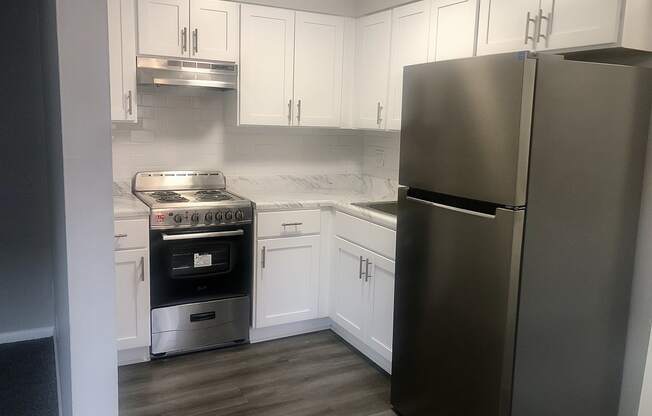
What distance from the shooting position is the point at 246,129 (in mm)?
3846

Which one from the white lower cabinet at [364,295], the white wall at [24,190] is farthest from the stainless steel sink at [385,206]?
the white wall at [24,190]

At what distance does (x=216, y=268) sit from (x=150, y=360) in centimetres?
66

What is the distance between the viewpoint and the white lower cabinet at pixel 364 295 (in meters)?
2.99

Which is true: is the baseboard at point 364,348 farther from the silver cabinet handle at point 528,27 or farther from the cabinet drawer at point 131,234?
the silver cabinet handle at point 528,27

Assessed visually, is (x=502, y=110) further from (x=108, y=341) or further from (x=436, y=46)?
(x=108, y=341)

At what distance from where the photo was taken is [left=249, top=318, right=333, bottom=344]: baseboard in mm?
3526

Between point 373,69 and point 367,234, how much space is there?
3.83ft

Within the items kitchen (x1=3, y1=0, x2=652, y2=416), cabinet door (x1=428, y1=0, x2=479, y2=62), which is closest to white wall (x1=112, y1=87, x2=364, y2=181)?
kitchen (x1=3, y1=0, x2=652, y2=416)

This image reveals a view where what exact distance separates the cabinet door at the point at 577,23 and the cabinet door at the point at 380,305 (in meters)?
1.34

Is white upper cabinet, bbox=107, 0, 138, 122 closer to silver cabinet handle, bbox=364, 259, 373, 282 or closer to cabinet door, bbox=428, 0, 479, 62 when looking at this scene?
silver cabinet handle, bbox=364, 259, 373, 282

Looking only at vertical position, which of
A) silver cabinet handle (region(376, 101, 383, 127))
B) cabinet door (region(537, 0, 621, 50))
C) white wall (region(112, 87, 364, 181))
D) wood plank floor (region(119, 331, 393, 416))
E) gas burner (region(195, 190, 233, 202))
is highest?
cabinet door (region(537, 0, 621, 50))

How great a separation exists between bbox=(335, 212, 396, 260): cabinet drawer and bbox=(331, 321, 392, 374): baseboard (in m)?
0.64

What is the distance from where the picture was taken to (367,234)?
3.14 m

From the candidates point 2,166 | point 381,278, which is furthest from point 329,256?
point 2,166
